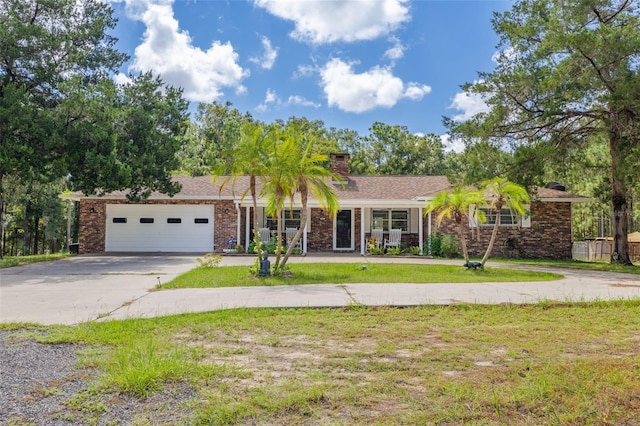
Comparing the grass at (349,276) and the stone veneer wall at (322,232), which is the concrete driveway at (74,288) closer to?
the grass at (349,276)

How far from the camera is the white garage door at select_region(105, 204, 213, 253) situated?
2130 centimetres

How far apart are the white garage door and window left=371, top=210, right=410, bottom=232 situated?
7681 mm

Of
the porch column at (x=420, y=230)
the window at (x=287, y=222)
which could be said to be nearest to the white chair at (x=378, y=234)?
the porch column at (x=420, y=230)

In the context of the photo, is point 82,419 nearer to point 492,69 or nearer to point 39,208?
point 492,69

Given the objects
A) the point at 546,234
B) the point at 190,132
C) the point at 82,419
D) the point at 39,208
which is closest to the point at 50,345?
the point at 82,419

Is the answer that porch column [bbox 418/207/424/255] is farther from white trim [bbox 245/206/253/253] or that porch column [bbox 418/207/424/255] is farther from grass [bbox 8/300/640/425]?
grass [bbox 8/300/640/425]

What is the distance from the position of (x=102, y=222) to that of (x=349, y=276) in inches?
572

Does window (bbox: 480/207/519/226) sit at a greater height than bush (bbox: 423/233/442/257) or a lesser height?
greater

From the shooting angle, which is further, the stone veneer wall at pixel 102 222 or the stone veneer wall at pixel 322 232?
the stone veneer wall at pixel 322 232

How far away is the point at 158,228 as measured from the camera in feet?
70.5

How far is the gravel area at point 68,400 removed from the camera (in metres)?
3.16

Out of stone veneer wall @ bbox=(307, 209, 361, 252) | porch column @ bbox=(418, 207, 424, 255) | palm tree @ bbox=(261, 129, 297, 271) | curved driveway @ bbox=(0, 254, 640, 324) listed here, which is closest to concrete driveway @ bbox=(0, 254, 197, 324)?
curved driveway @ bbox=(0, 254, 640, 324)

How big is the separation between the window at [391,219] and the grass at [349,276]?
7053 mm

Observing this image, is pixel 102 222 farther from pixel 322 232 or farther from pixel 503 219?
pixel 503 219
